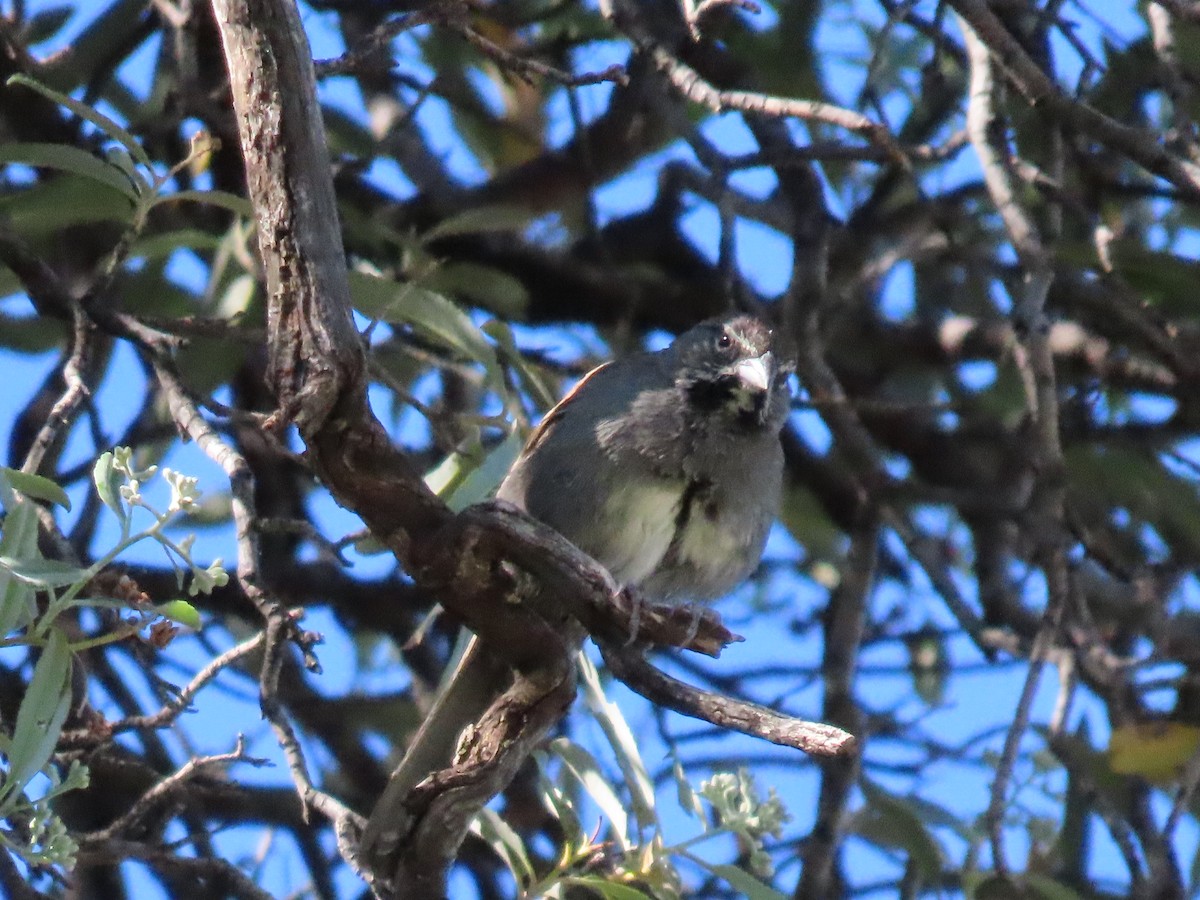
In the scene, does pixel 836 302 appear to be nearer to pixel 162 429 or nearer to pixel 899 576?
pixel 899 576

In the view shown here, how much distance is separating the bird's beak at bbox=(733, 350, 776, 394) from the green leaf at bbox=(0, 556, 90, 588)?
209 centimetres

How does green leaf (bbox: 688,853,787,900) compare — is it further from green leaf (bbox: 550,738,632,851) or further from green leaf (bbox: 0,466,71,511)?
green leaf (bbox: 0,466,71,511)

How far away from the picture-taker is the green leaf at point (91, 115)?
313cm

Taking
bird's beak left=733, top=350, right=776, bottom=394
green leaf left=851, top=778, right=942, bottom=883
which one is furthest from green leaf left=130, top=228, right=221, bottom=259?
green leaf left=851, top=778, right=942, bottom=883

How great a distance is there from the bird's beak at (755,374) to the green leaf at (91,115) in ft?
5.03

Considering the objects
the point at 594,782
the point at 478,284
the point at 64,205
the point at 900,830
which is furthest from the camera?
the point at 478,284

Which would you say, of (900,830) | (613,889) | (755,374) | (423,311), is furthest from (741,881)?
(423,311)

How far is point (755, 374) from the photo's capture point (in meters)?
4.26

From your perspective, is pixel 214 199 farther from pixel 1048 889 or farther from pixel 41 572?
pixel 1048 889

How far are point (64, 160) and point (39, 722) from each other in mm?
1410

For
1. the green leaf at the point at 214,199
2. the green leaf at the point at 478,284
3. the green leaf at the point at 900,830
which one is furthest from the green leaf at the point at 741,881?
the green leaf at the point at 478,284

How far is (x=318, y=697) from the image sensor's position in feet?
15.3

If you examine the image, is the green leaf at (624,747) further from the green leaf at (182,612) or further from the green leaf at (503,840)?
the green leaf at (182,612)

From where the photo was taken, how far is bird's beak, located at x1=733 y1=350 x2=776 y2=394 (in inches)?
167
